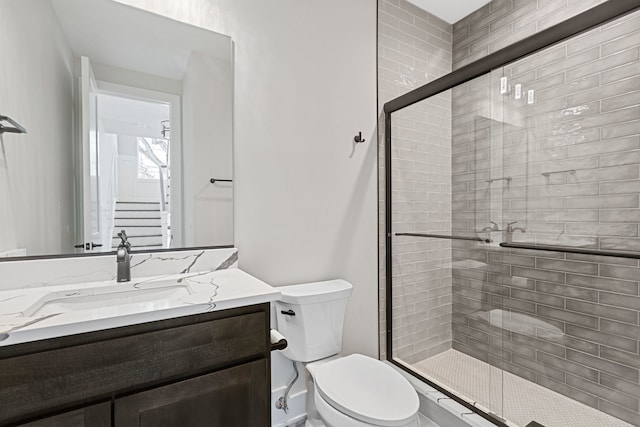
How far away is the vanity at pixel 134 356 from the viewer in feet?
2.41

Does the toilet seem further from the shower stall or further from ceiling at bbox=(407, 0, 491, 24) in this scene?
ceiling at bbox=(407, 0, 491, 24)

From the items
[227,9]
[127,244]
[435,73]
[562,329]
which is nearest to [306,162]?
[227,9]

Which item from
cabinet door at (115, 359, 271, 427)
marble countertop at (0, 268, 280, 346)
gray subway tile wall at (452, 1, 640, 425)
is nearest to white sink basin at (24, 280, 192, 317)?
marble countertop at (0, 268, 280, 346)

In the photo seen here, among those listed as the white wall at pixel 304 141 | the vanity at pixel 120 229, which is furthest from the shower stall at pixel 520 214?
the vanity at pixel 120 229

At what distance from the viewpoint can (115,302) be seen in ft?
3.64

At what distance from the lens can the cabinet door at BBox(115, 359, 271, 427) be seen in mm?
843

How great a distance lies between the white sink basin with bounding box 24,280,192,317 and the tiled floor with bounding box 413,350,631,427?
159cm

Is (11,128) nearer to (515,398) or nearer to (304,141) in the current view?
(304,141)

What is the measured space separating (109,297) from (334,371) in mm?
970

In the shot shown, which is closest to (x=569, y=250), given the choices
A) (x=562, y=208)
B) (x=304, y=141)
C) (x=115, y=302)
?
(x=562, y=208)

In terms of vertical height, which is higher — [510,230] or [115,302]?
[510,230]

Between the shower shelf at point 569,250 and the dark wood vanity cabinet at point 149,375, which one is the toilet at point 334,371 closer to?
the dark wood vanity cabinet at point 149,375

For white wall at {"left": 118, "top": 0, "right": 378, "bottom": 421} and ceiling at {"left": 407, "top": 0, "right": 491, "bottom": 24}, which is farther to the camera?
ceiling at {"left": 407, "top": 0, "right": 491, "bottom": 24}

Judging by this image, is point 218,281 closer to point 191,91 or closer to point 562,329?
point 191,91
